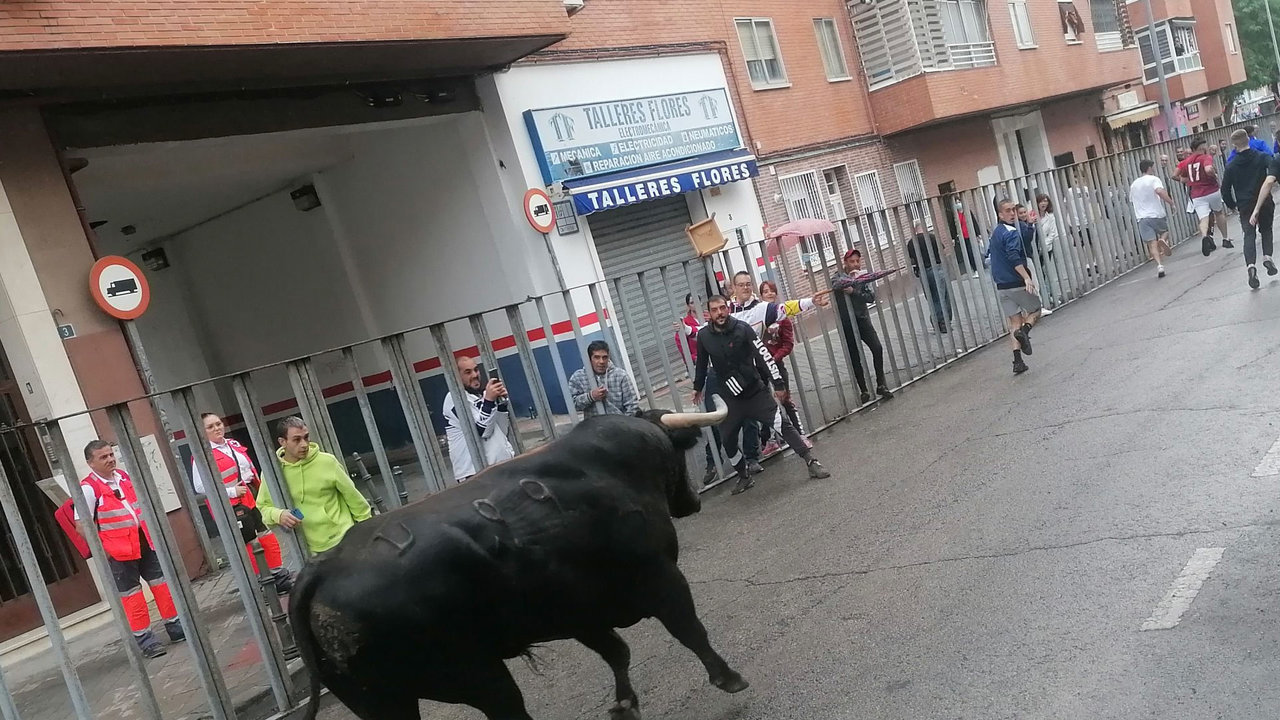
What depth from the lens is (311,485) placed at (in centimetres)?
609

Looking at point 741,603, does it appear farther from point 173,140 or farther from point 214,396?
point 214,396

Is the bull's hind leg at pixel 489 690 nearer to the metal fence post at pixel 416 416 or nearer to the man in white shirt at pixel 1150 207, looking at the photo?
the metal fence post at pixel 416 416

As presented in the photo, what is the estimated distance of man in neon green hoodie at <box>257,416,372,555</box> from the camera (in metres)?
6.06

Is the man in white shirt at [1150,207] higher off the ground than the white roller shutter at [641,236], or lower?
lower

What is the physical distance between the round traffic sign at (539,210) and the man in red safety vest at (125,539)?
7774mm

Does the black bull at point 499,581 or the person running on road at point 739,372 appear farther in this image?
the person running on road at point 739,372

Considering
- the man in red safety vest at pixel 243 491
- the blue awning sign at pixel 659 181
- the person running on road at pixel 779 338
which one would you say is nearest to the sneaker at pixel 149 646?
the man in red safety vest at pixel 243 491

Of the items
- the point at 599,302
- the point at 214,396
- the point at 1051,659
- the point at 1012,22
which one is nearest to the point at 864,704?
the point at 1051,659

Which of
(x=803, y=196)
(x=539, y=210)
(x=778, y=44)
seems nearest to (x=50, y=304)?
(x=539, y=210)

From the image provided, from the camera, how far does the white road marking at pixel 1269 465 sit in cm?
538

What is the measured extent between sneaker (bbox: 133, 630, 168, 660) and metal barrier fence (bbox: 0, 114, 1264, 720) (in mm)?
269

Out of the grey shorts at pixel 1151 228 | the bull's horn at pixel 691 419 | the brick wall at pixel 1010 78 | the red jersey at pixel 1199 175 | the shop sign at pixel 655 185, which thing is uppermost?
the brick wall at pixel 1010 78

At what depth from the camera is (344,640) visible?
349 centimetres

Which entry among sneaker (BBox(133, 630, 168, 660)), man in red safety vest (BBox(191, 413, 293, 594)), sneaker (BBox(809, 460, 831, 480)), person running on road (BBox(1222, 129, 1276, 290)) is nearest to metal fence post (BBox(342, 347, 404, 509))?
man in red safety vest (BBox(191, 413, 293, 594))
